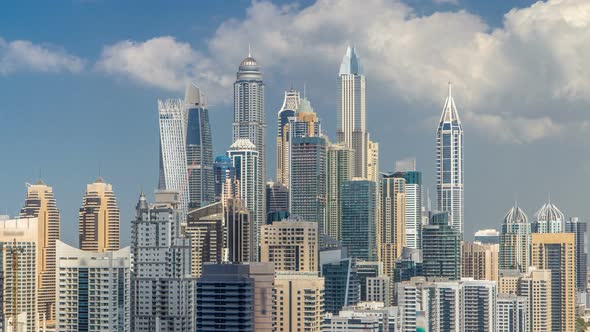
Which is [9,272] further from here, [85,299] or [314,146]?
[314,146]

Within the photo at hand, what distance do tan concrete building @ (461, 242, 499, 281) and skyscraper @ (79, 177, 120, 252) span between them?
9.58 meters

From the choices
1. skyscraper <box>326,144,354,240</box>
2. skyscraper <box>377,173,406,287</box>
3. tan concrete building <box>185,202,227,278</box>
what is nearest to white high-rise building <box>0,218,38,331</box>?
tan concrete building <box>185,202,227,278</box>

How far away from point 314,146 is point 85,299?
20946 millimetres

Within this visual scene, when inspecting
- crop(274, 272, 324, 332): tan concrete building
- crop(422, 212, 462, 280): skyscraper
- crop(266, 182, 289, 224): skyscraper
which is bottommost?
crop(274, 272, 324, 332): tan concrete building

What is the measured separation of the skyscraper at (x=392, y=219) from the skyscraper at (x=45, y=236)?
955 cm

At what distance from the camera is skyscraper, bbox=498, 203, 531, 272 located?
126ft

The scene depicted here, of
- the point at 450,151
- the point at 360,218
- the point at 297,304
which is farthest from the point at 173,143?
the point at 297,304

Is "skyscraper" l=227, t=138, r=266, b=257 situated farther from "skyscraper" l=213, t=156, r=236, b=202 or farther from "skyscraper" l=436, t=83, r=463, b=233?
"skyscraper" l=436, t=83, r=463, b=233

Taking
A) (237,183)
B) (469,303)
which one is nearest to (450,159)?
(237,183)

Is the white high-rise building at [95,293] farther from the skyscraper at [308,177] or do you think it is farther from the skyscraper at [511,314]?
the skyscraper at [308,177]

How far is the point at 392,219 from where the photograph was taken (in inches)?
1572

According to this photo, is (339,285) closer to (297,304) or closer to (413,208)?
(297,304)

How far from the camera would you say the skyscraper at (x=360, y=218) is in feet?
120

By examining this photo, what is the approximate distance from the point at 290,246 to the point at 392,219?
437 inches
